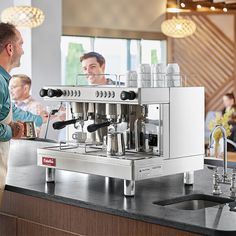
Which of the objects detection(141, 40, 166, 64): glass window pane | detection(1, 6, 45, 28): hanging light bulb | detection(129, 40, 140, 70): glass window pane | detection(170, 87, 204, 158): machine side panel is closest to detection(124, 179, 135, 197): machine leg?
detection(170, 87, 204, 158): machine side panel

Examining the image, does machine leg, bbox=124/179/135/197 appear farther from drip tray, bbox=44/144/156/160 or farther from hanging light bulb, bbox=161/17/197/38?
hanging light bulb, bbox=161/17/197/38

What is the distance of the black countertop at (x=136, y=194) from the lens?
2.43 metres

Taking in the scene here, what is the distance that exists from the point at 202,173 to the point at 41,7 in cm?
521

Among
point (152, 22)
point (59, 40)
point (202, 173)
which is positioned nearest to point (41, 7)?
point (59, 40)

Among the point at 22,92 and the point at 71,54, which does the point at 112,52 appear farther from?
the point at 22,92

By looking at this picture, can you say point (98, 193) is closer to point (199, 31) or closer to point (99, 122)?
point (99, 122)

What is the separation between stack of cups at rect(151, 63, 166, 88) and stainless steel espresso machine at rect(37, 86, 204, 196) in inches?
4.4

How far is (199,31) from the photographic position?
38.2 feet

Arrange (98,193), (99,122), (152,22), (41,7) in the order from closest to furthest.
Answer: (98,193), (99,122), (41,7), (152,22)

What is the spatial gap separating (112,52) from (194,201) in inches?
297

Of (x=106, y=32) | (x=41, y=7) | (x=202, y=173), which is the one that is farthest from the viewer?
(x=106, y=32)

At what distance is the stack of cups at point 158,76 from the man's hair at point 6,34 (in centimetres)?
75

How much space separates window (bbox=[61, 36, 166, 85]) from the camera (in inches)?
386

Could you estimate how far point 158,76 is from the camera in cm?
315
